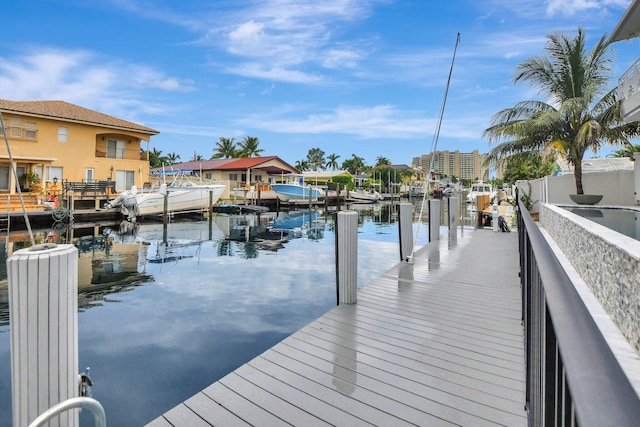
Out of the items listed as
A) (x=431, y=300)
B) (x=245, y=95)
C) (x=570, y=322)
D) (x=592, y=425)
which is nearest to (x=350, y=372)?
(x=431, y=300)

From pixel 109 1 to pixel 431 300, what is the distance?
863 inches

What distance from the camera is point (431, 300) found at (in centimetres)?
504

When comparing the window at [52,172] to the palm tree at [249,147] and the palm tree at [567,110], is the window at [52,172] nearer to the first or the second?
the palm tree at [567,110]

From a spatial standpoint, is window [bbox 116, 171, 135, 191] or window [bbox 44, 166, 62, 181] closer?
window [bbox 44, 166, 62, 181]

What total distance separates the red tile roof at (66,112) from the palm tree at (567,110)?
25.1 metres

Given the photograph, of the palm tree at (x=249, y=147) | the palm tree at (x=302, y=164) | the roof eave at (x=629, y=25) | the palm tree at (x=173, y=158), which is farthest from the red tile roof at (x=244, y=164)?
the palm tree at (x=302, y=164)

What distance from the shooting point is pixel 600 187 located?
15.6 meters

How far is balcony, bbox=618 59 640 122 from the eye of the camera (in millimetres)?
10397

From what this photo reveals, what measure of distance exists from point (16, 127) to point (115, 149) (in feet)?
21.2

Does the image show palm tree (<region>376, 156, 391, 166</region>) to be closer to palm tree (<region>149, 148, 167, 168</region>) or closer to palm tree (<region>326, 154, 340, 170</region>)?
palm tree (<region>326, 154, 340, 170</region>)

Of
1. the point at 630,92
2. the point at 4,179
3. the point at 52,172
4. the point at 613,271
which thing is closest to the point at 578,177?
the point at 630,92

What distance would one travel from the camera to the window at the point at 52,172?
25109 millimetres

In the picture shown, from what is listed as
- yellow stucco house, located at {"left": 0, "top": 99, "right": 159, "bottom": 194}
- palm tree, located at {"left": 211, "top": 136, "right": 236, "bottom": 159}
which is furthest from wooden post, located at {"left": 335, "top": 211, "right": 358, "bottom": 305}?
palm tree, located at {"left": 211, "top": 136, "right": 236, "bottom": 159}

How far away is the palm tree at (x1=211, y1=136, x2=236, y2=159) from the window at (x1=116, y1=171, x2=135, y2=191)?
95.7 ft
